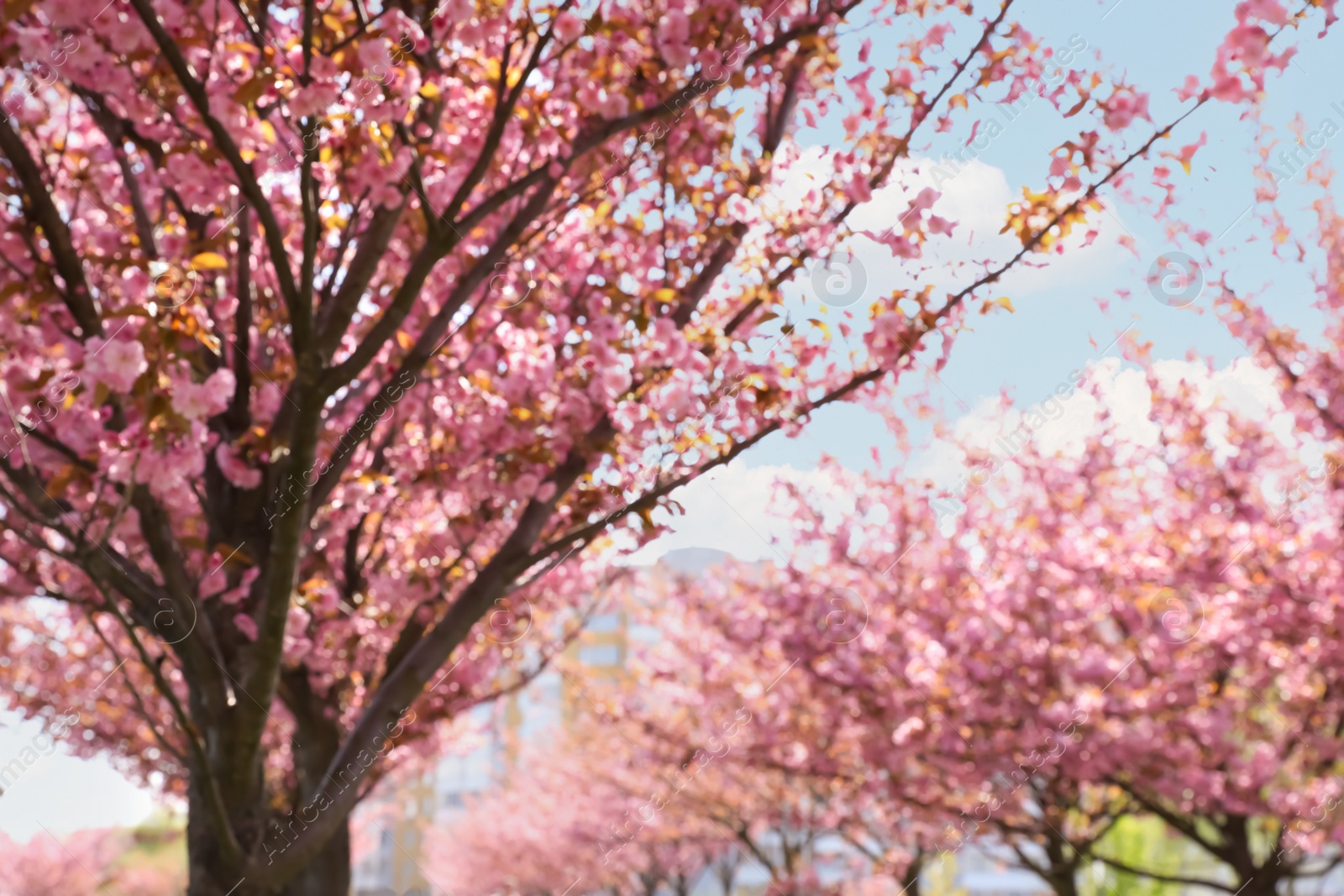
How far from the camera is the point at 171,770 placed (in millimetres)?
10914

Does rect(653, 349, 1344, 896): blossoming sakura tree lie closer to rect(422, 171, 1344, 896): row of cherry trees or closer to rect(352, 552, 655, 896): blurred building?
rect(422, 171, 1344, 896): row of cherry trees

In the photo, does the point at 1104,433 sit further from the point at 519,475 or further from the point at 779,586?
the point at 519,475

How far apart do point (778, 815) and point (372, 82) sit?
14.0 meters

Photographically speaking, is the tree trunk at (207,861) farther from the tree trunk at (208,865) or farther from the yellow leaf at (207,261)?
the yellow leaf at (207,261)

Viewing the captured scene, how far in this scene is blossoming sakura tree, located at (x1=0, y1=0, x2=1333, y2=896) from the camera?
10.7ft

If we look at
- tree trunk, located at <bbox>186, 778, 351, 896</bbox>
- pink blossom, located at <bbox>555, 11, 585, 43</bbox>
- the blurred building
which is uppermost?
the blurred building

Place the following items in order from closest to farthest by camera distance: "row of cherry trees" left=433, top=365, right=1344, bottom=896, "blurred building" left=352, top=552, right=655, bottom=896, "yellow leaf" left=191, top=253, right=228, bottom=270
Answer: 1. "yellow leaf" left=191, top=253, right=228, bottom=270
2. "row of cherry trees" left=433, top=365, right=1344, bottom=896
3. "blurred building" left=352, top=552, right=655, bottom=896

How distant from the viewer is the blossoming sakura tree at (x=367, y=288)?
326 cm

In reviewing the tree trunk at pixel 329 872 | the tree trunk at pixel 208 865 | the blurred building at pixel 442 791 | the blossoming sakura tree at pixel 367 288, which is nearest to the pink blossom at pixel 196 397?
the blossoming sakura tree at pixel 367 288

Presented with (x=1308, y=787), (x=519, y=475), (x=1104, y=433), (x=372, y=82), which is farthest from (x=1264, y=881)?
(x=372, y=82)

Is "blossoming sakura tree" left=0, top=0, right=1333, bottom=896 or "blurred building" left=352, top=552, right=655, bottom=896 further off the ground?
"blurred building" left=352, top=552, right=655, bottom=896

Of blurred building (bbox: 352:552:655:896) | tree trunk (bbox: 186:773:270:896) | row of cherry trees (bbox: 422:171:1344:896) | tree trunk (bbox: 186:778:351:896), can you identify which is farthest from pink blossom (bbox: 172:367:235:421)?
blurred building (bbox: 352:552:655:896)

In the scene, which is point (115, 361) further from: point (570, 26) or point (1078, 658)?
point (1078, 658)

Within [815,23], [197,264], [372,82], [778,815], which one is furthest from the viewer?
[778,815]
